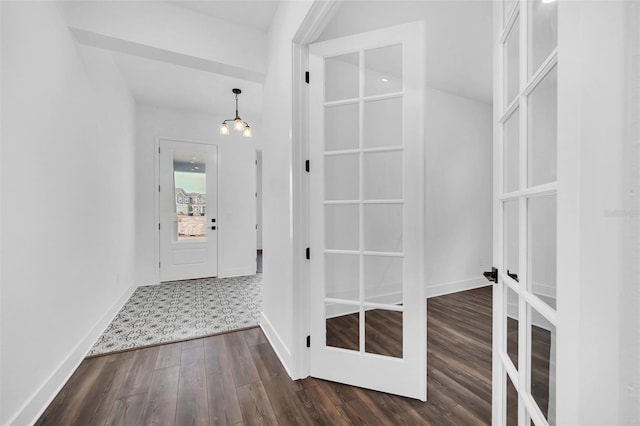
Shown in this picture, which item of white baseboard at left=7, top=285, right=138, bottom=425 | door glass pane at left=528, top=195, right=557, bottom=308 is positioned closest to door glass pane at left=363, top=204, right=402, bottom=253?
door glass pane at left=528, top=195, right=557, bottom=308

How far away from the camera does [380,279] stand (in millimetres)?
1763

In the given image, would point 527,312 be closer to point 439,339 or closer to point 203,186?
point 439,339

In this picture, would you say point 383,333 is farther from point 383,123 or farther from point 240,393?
point 383,123

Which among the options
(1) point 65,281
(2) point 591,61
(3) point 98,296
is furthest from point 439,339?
(3) point 98,296

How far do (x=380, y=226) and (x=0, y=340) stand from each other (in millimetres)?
2027

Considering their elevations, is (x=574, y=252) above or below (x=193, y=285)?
above

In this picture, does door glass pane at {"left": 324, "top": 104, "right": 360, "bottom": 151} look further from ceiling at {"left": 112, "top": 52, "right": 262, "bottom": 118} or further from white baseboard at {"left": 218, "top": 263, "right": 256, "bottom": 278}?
white baseboard at {"left": 218, "top": 263, "right": 256, "bottom": 278}

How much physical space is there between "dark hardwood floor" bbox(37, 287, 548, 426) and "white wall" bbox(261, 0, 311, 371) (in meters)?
0.26

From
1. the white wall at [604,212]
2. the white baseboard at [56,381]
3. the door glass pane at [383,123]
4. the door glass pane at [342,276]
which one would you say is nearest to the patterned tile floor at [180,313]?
the white baseboard at [56,381]

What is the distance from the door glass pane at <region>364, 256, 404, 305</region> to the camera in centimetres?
168

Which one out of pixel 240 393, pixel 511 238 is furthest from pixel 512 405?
pixel 240 393

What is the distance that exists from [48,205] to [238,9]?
2.00m

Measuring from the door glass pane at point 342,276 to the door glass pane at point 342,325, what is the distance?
81 mm

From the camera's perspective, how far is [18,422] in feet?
4.46
